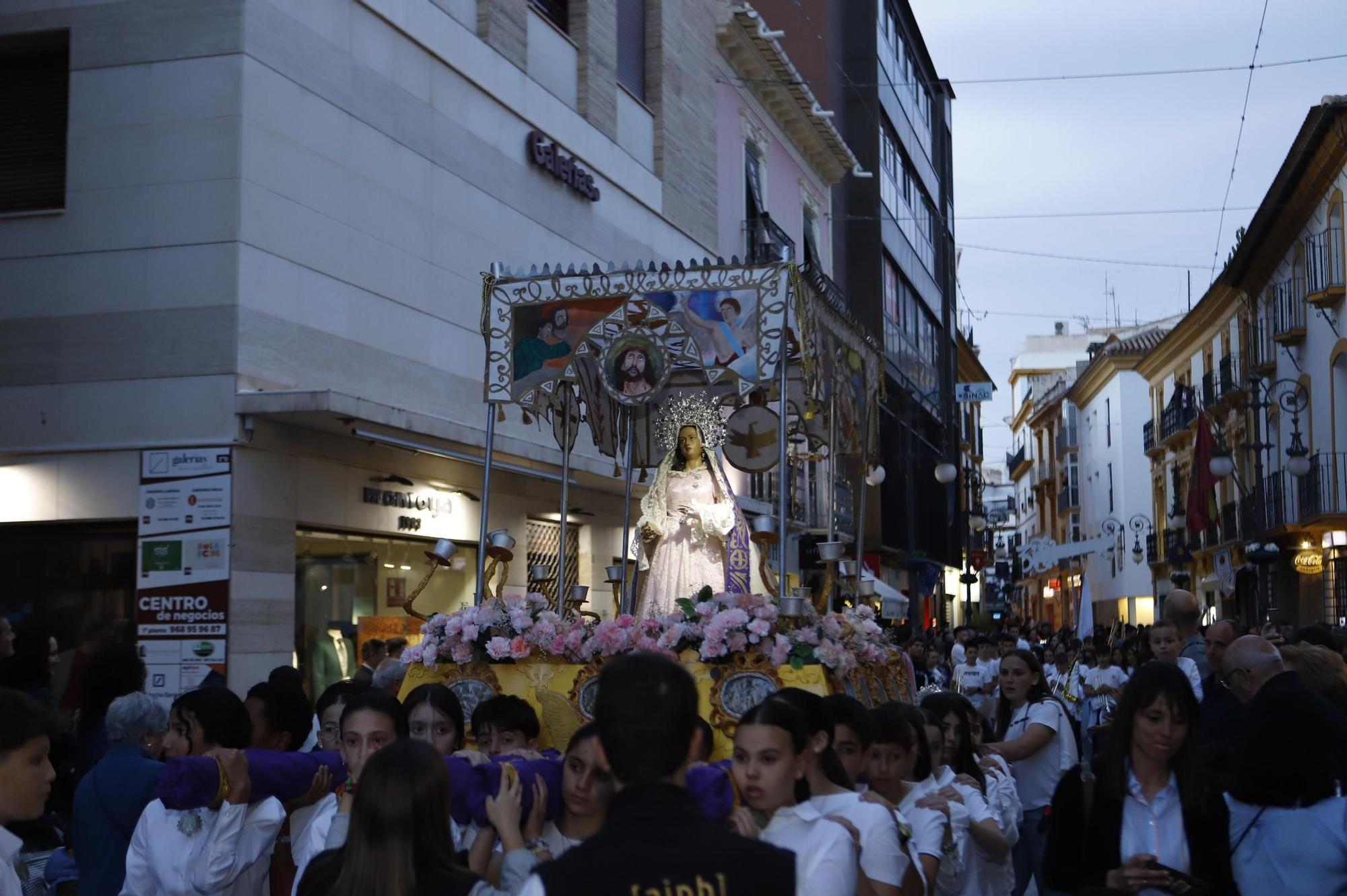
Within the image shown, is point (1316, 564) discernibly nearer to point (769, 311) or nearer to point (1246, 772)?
point (769, 311)

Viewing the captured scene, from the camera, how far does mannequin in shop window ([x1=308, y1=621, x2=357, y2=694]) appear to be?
15844mm

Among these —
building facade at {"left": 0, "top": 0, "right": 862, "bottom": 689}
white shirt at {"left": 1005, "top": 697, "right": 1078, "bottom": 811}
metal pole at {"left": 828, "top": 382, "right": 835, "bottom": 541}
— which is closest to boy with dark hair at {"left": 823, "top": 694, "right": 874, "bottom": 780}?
white shirt at {"left": 1005, "top": 697, "right": 1078, "bottom": 811}

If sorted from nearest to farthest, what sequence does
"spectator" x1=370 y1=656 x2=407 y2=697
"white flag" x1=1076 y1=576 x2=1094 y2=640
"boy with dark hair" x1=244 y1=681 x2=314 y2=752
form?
1. "boy with dark hair" x1=244 y1=681 x2=314 y2=752
2. "spectator" x1=370 y1=656 x2=407 y2=697
3. "white flag" x1=1076 y1=576 x2=1094 y2=640

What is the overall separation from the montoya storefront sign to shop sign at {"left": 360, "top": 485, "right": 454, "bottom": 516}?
15.5 feet

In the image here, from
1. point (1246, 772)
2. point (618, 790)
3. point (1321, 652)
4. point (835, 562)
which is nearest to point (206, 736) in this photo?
point (618, 790)

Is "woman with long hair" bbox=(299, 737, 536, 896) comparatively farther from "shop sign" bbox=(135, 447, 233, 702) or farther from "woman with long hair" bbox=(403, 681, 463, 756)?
"shop sign" bbox=(135, 447, 233, 702)

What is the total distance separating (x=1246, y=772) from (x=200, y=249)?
1159 centimetres

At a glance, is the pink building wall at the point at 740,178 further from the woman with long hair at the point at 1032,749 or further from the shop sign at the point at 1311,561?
the woman with long hair at the point at 1032,749

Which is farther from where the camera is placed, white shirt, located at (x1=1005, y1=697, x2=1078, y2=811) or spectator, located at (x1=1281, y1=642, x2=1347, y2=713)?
white shirt, located at (x1=1005, y1=697, x2=1078, y2=811)

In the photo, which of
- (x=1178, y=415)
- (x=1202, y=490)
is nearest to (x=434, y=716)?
(x=1202, y=490)

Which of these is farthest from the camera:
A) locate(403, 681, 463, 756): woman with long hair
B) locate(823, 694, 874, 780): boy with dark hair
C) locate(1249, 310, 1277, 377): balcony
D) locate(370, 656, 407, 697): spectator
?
locate(1249, 310, 1277, 377): balcony

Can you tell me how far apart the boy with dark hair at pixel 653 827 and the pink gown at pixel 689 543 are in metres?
9.17

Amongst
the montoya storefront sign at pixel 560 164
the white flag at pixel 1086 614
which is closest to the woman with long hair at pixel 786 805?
the montoya storefront sign at pixel 560 164

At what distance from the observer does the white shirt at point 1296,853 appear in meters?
4.82
